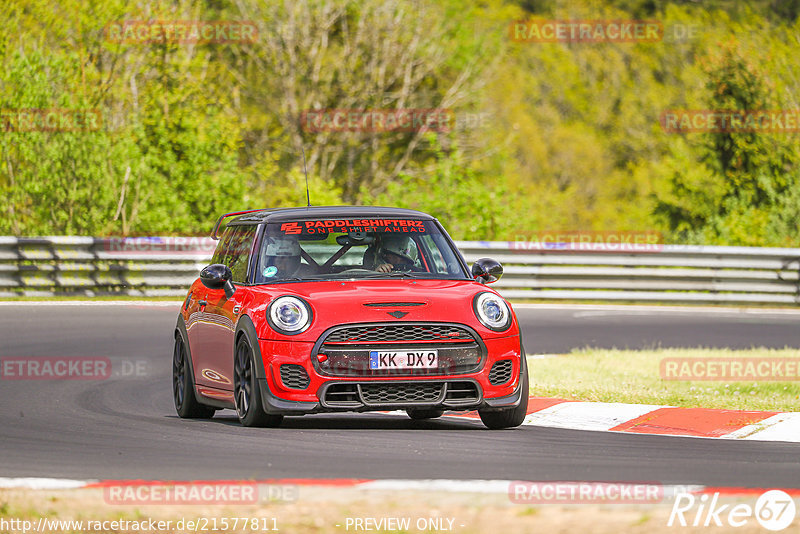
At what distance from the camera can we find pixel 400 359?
8945mm

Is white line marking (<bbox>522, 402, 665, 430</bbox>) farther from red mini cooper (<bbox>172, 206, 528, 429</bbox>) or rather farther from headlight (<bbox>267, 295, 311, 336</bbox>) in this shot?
headlight (<bbox>267, 295, 311, 336</bbox>)

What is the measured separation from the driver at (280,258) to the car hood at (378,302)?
0.26 meters

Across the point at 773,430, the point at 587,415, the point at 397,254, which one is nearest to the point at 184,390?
the point at 397,254

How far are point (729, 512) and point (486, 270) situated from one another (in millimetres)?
4438

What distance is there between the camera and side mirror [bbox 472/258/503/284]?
395 inches

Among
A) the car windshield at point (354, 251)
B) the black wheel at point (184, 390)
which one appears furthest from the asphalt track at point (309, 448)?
the car windshield at point (354, 251)

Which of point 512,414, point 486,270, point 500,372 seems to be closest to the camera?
point 500,372

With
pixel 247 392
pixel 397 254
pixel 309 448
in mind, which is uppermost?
pixel 397 254

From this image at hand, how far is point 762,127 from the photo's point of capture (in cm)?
2917

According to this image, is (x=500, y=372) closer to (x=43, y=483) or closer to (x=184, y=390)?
(x=184, y=390)

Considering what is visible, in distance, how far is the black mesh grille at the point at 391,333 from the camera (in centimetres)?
894

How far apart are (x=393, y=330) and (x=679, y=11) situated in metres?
55.7

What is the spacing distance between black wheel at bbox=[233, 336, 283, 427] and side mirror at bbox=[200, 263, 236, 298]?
0.62 m

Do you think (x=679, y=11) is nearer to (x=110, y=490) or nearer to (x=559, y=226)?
(x=559, y=226)
